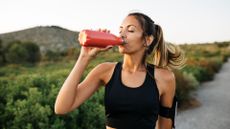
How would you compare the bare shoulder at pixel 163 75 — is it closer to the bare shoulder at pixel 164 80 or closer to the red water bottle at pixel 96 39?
the bare shoulder at pixel 164 80

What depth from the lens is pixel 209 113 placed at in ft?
34.1

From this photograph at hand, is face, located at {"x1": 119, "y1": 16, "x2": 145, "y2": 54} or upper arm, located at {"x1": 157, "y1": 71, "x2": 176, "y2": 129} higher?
face, located at {"x1": 119, "y1": 16, "x2": 145, "y2": 54}

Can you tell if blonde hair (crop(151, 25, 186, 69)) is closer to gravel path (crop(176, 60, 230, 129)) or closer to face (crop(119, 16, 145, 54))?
face (crop(119, 16, 145, 54))

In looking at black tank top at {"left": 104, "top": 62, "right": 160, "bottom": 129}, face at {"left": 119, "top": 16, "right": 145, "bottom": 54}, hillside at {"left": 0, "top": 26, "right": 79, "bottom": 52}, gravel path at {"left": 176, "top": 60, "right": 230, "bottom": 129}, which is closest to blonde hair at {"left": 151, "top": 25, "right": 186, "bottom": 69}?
face at {"left": 119, "top": 16, "right": 145, "bottom": 54}

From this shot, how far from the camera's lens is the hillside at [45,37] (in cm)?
3481

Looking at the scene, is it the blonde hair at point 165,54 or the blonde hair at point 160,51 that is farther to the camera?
the blonde hair at point 165,54

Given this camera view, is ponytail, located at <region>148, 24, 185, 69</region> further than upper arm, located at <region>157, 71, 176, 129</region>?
Yes

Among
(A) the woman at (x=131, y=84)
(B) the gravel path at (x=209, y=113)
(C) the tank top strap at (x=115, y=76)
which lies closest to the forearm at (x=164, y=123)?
(A) the woman at (x=131, y=84)

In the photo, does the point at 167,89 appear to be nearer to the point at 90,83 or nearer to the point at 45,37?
the point at 90,83

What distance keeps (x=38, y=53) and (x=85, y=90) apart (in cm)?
3994

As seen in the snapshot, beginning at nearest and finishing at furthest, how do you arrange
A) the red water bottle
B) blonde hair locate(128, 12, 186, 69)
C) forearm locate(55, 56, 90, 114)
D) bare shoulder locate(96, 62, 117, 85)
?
1. the red water bottle
2. forearm locate(55, 56, 90, 114)
3. bare shoulder locate(96, 62, 117, 85)
4. blonde hair locate(128, 12, 186, 69)

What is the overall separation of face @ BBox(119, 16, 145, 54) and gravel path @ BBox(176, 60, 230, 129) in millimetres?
6549

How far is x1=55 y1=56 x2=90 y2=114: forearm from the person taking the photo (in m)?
2.42

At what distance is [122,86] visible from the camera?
8.41 ft
